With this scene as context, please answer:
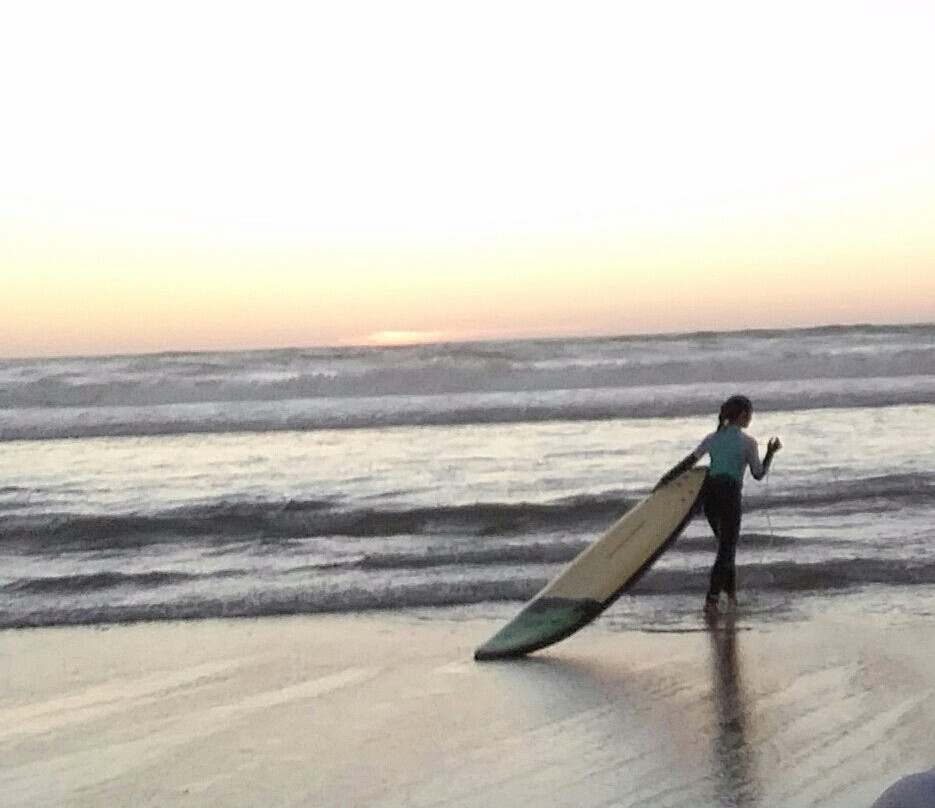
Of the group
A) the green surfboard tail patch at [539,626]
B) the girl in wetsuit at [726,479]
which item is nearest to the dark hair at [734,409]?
the girl in wetsuit at [726,479]

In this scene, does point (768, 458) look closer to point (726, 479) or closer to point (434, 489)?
point (726, 479)

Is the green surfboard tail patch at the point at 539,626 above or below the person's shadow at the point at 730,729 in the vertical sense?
above

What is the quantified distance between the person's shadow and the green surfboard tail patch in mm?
719

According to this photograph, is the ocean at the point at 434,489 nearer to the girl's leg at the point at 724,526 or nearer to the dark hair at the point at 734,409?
the girl's leg at the point at 724,526

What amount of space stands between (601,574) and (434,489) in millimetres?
6150

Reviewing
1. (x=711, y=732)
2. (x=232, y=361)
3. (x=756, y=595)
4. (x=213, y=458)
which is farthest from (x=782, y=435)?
(x=232, y=361)

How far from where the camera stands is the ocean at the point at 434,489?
895cm

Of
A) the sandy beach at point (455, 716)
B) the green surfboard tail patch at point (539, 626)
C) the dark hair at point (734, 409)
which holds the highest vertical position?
the dark hair at point (734, 409)

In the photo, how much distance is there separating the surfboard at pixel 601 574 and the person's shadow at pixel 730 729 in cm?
60

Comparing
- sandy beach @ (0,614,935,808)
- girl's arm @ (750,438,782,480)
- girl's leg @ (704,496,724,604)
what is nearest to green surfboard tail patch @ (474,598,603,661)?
sandy beach @ (0,614,935,808)

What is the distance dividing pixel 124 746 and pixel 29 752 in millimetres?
382

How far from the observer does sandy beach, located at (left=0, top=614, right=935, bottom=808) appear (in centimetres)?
491

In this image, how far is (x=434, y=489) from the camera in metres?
13.8

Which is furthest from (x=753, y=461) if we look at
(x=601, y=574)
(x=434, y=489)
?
(x=434, y=489)
